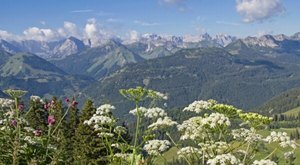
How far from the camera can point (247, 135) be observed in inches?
434

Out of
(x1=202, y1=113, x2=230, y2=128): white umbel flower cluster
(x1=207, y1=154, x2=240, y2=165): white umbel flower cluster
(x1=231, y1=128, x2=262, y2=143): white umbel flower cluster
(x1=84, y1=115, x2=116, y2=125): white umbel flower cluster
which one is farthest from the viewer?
(x1=84, y1=115, x2=116, y2=125): white umbel flower cluster

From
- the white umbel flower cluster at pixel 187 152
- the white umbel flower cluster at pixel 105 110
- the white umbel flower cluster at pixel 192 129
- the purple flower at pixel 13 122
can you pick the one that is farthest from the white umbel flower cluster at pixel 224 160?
the purple flower at pixel 13 122

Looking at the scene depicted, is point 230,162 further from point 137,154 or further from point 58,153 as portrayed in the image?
point 58,153

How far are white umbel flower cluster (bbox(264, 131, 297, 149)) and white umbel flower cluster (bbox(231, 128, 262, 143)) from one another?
0.28m

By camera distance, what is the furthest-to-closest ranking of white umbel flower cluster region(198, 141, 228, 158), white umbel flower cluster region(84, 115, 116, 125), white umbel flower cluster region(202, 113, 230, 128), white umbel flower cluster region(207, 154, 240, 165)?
white umbel flower cluster region(84, 115, 116, 125)
white umbel flower cluster region(198, 141, 228, 158)
white umbel flower cluster region(202, 113, 230, 128)
white umbel flower cluster region(207, 154, 240, 165)

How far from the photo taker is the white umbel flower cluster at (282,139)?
10086 mm

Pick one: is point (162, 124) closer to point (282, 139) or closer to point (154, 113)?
point (154, 113)

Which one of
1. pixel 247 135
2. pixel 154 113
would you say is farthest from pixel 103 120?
Result: pixel 247 135

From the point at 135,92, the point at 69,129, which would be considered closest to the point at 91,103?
the point at 69,129

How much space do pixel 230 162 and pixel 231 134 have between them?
5.74 feet

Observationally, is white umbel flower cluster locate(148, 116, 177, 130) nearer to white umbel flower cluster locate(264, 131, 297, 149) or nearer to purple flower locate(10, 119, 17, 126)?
white umbel flower cluster locate(264, 131, 297, 149)

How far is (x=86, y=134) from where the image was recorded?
40719 mm

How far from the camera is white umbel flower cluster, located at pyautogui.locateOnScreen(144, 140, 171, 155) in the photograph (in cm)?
1084

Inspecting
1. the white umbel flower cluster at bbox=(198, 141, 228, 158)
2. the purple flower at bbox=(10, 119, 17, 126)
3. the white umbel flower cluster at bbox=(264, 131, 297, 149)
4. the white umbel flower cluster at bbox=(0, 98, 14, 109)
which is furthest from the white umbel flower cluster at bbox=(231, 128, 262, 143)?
the white umbel flower cluster at bbox=(0, 98, 14, 109)
